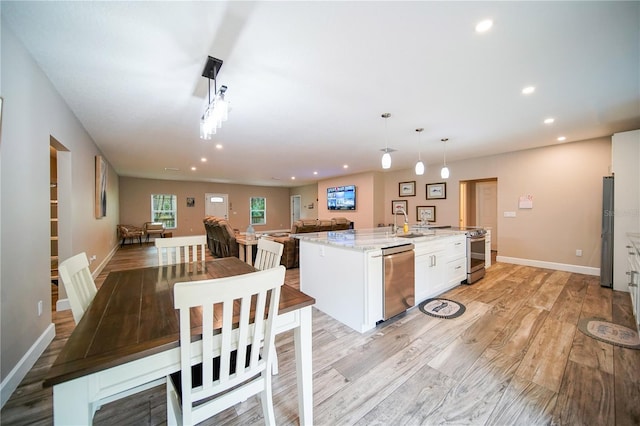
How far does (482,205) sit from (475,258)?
377cm

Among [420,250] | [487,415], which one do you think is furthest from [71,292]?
[420,250]

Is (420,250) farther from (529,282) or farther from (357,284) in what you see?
(529,282)

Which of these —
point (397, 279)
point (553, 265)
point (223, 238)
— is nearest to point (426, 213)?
point (553, 265)

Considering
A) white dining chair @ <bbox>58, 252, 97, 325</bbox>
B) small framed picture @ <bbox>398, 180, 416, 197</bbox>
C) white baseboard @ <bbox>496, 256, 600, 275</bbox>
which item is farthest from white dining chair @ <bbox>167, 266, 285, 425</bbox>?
small framed picture @ <bbox>398, 180, 416, 197</bbox>

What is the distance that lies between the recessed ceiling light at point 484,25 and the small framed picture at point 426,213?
17.0ft

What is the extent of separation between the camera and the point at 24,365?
1742 millimetres

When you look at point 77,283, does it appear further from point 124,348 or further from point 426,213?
point 426,213

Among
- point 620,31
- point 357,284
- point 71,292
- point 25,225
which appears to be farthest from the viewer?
point 357,284

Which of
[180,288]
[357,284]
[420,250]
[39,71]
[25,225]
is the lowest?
[357,284]

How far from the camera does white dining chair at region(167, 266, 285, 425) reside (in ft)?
2.97

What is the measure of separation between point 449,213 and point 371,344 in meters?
4.97

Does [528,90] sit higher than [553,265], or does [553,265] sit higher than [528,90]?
[528,90]

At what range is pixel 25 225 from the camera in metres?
1.77

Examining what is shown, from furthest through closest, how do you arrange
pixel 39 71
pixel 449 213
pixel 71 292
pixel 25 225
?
pixel 449 213 < pixel 39 71 < pixel 25 225 < pixel 71 292
